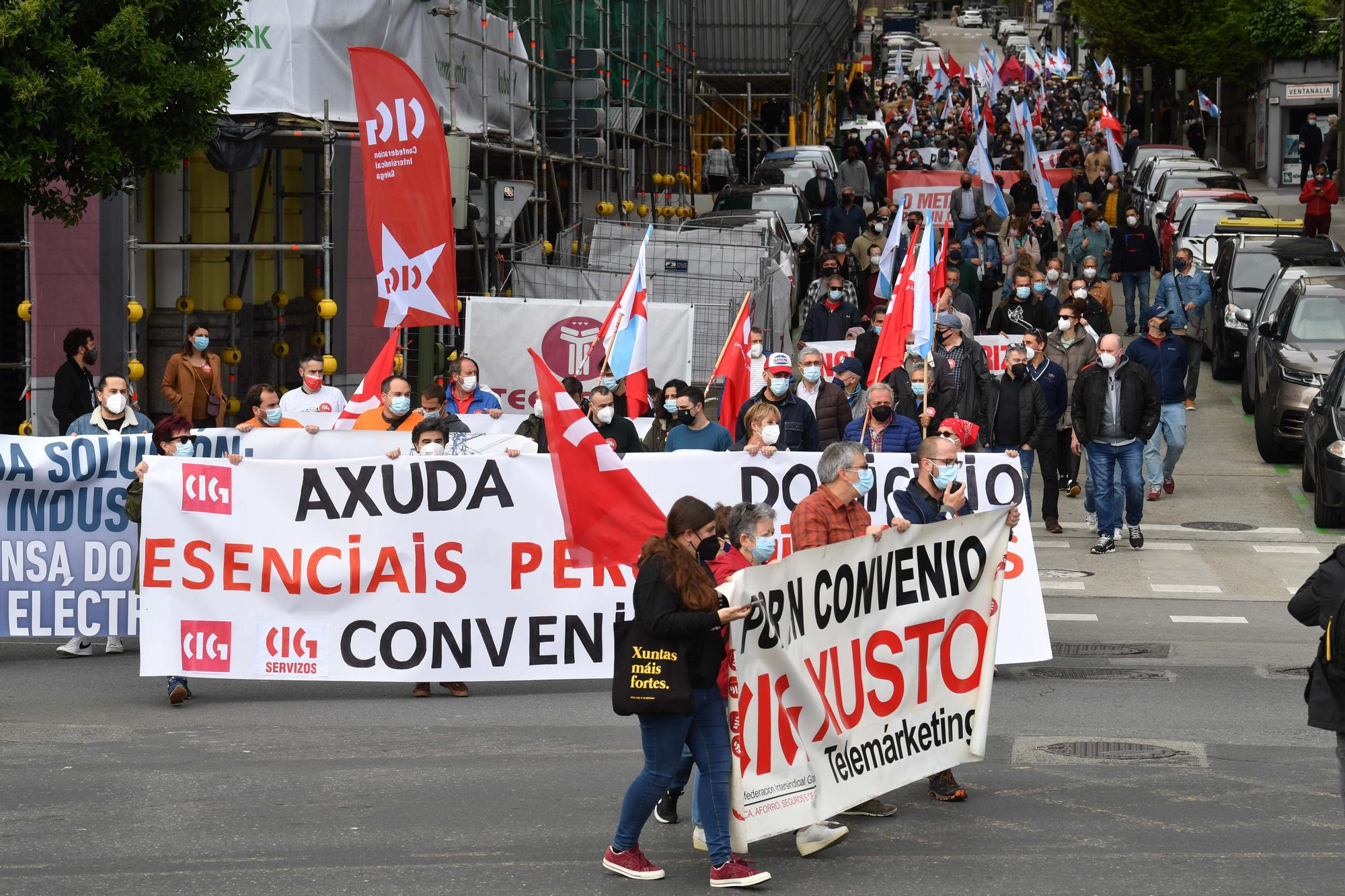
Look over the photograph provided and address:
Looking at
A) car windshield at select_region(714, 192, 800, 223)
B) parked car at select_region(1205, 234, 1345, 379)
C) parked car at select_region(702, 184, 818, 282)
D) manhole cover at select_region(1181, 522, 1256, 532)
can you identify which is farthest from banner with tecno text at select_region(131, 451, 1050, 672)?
car windshield at select_region(714, 192, 800, 223)

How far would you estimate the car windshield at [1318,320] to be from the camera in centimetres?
1917

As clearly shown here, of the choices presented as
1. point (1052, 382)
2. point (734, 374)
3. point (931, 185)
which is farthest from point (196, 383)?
point (931, 185)

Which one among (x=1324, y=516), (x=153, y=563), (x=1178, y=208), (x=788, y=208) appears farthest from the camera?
(x=1178, y=208)

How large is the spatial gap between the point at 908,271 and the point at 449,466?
5.59 m

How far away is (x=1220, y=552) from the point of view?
15523mm

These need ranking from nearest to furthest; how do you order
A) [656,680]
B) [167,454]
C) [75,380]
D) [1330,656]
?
[1330,656] → [656,680] → [167,454] → [75,380]

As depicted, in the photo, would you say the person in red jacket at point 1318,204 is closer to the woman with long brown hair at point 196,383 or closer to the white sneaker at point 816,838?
the woman with long brown hair at point 196,383

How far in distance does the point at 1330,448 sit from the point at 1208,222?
47.4 feet

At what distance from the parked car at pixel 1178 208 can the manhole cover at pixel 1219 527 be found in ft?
43.8

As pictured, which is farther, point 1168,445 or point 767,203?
point 767,203

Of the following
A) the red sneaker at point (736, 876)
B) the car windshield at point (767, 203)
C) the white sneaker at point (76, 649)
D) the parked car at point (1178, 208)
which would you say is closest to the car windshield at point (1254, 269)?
the parked car at point (1178, 208)

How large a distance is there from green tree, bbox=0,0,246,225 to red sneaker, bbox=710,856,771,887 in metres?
8.63

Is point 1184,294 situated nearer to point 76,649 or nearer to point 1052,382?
point 1052,382

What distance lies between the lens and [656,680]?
712 centimetres
